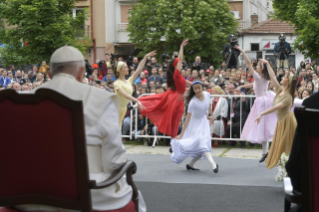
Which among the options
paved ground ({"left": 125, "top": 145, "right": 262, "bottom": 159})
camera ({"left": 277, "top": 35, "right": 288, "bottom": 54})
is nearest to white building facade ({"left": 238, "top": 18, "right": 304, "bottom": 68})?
camera ({"left": 277, "top": 35, "right": 288, "bottom": 54})

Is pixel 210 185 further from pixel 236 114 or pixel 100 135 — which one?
pixel 236 114

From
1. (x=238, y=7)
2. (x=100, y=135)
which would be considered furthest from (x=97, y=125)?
(x=238, y=7)

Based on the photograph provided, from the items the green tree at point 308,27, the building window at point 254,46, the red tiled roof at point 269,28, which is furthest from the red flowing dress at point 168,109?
the building window at point 254,46

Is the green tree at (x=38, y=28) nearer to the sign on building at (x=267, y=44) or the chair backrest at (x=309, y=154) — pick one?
the chair backrest at (x=309, y=154)

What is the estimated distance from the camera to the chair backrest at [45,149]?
2.99 meters

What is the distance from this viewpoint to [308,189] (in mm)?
2875

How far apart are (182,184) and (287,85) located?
229 centimetres

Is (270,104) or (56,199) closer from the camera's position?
(56,199)

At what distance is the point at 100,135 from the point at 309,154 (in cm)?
129

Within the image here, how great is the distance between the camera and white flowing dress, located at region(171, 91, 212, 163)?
9.05 metres

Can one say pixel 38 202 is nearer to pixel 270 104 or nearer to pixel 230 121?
pixel 270 104

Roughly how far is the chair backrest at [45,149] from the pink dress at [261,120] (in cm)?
771

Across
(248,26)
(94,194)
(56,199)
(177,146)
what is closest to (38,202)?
(56,199)

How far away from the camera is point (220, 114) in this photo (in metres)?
12.6
